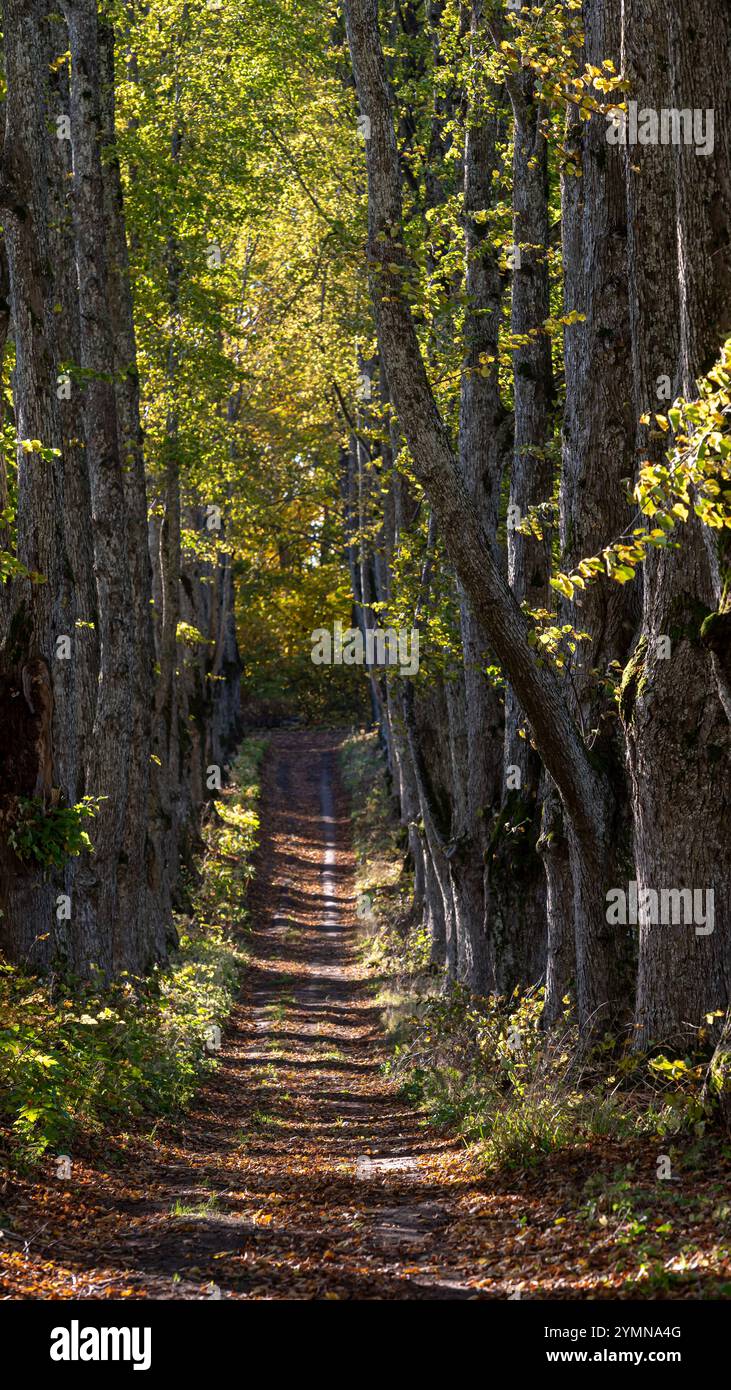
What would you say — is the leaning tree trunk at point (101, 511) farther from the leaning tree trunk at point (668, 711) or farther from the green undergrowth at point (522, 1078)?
the leaning tree trunk at point (668, 711)

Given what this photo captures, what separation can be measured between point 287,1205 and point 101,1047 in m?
3.32

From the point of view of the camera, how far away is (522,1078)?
1098 cm

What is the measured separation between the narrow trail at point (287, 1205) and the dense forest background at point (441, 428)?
1.62m

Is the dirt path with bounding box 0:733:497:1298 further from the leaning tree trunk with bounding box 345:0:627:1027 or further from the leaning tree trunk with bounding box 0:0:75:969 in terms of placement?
the leaning tree trunk with bounding box 345:0:627:1027

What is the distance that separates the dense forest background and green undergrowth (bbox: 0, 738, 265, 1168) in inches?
17.0

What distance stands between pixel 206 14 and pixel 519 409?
10.1 metres

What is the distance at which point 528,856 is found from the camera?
13.2m

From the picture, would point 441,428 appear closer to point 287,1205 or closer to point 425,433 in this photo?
point 425,433

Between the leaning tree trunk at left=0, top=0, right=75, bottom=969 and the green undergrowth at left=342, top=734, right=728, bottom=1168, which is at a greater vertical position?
the leaning tree trunk at left=0, top=0, right=75, bottom=969

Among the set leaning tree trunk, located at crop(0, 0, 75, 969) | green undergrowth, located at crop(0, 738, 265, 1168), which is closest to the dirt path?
green undergrowth, located at crop(0, 738, 265, 1168)

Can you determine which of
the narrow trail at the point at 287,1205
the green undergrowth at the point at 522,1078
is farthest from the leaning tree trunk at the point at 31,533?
the green undergrowth at the point at 522,1078

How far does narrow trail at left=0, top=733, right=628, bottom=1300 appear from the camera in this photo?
723cm

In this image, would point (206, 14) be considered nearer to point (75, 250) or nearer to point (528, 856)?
point (75, 250)
